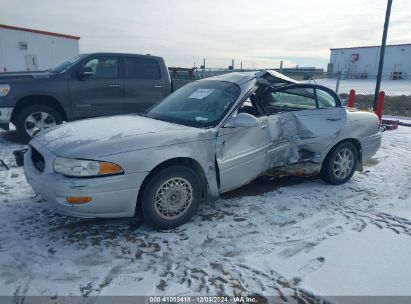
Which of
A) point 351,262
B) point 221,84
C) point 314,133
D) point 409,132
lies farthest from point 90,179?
point 409,132

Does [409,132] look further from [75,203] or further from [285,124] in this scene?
[75,203]

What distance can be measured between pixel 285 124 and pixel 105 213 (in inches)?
99.6

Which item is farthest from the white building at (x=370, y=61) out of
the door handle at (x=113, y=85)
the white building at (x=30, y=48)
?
the door handle at (x=113, y=85)

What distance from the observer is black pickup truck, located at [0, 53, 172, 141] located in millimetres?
6477

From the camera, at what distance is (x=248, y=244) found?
10.7 ft

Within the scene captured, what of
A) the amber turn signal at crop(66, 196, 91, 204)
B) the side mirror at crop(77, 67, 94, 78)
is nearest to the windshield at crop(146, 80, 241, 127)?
the amber turn signal at crop(66, 196, 91, 204)

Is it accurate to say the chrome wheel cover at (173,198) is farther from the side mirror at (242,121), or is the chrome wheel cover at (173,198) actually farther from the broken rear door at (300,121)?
the broken rear door at (300,121)

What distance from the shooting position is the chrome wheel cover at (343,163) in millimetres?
4840

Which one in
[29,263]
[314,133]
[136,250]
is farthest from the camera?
[314,133]

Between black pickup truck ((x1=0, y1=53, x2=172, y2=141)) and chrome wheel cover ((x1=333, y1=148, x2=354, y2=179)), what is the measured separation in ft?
14.4

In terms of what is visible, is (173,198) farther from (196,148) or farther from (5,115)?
(5,115)

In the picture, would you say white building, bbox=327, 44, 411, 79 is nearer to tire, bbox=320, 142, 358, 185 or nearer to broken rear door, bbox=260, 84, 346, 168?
tire, bbox=320, 142, 358, 185

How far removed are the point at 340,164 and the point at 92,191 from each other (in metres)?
3.49

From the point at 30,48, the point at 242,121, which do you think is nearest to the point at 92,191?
the point at 242,121
